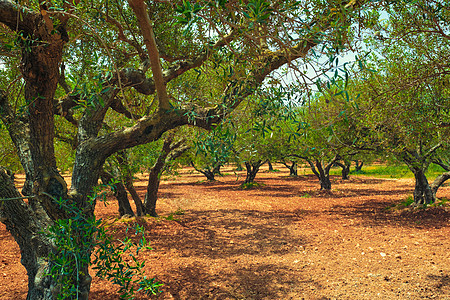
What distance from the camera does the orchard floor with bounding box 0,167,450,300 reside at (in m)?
5.85

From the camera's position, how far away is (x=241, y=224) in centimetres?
1220

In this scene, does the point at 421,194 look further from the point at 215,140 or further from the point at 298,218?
the point at 215,140

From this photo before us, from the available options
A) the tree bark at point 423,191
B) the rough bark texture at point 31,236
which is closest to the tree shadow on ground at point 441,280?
the rough bark texture at point 31,236

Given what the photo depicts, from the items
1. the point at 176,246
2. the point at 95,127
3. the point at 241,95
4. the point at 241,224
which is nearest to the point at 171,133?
the point at 176,246

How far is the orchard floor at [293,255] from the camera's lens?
585 cm

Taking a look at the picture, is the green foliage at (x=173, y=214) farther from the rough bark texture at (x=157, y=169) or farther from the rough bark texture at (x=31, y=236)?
the rough bark texture at (x=31, y=236)

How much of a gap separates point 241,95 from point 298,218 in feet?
33.1

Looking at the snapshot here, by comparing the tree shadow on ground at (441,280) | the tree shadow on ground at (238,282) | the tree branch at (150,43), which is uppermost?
the tree branch at (150,43)

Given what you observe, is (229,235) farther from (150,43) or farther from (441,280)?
(150,43)

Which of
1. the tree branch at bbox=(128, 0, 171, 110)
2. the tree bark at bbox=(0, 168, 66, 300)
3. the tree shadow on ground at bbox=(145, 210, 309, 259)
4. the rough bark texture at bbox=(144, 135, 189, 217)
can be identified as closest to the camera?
the tree branch at bbox=(128, 0, 171, 110)

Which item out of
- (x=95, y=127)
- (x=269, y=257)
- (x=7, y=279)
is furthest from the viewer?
(x=269, y=257)

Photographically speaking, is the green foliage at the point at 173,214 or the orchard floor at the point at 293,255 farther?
the green foliage at the point at 173,214

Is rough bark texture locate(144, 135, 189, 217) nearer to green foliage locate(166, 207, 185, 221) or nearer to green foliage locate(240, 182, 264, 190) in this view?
green foliage locate(166, 207, 185, 221)

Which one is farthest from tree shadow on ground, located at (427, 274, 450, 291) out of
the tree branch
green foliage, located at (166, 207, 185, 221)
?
green foliage, located at (166, 207, 185, 221)
